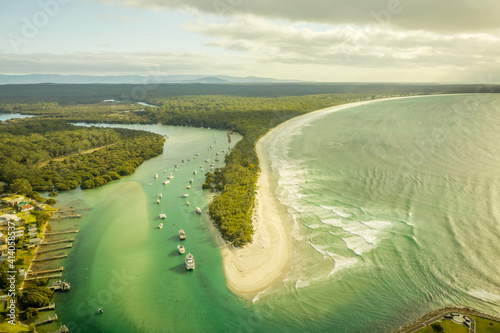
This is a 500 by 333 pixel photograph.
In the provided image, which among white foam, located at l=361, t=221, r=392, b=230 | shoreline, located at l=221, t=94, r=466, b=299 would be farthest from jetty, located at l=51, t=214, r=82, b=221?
white foam, located at l=361, t=221, r=392, b=230

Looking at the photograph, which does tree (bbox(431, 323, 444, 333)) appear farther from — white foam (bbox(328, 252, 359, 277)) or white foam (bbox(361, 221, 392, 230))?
white foam (bbox(361, 221, 392, 230))

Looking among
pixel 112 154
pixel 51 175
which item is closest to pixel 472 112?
pixel 112 154

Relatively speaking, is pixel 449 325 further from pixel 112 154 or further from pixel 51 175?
pixel 112 154

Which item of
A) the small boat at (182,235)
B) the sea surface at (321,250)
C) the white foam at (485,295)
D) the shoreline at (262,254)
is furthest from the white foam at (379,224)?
the small boat at (182,235)

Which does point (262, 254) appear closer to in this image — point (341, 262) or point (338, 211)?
point (341, 262)

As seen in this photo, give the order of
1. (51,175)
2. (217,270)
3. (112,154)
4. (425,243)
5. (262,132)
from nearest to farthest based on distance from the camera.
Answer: (217,270), (425,243), (51,175), (112,154), (262,132)

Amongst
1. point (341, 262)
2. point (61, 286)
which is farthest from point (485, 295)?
point (61, 286)

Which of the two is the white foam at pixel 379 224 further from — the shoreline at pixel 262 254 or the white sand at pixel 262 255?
the white sand at pixel 262 255
